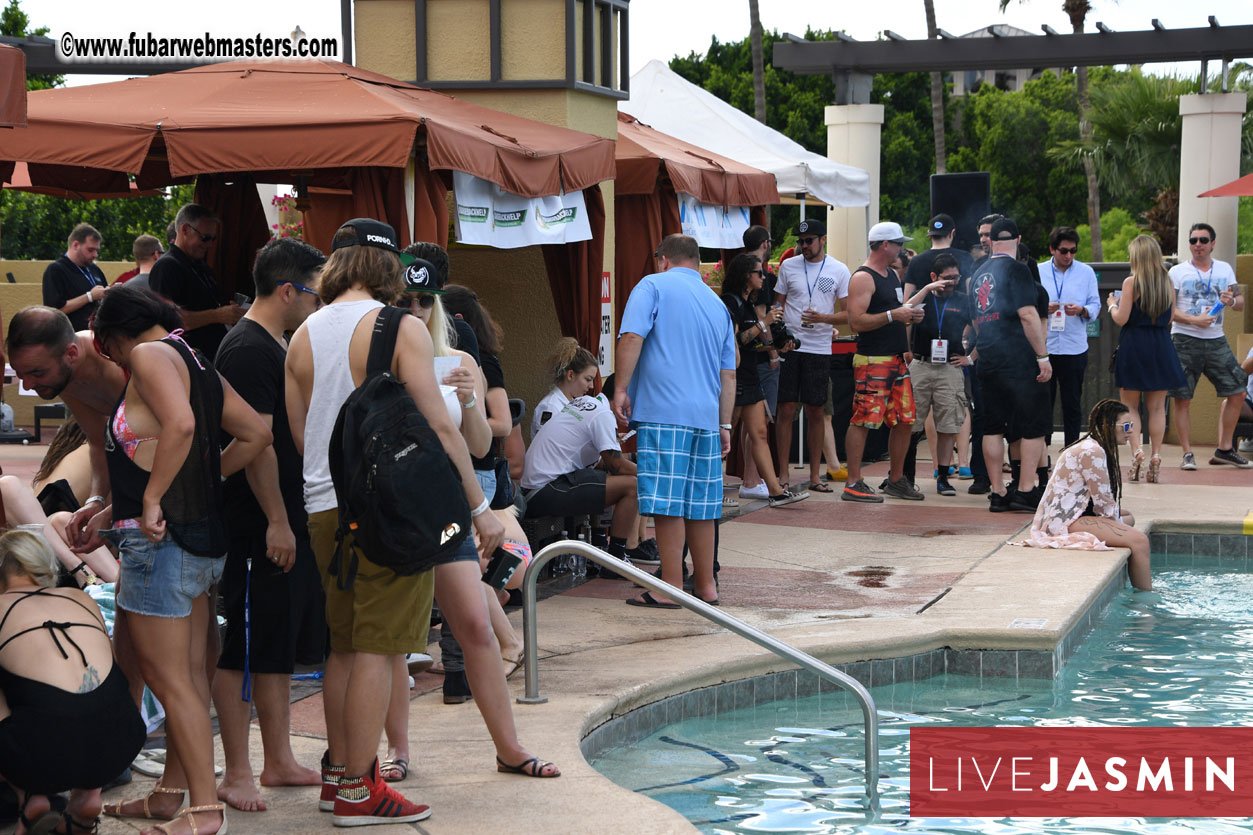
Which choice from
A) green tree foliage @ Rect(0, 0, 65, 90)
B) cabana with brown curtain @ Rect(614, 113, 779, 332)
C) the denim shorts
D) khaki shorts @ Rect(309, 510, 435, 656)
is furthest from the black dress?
green tree foliage @ Rect(0, 0, 65, 90)

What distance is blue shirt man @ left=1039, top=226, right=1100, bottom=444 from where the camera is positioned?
11.4 metres

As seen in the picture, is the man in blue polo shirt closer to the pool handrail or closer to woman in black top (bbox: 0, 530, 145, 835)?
the pool handrail

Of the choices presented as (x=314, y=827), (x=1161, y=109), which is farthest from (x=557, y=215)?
(x=1161, y=109)

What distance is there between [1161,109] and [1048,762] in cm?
3388

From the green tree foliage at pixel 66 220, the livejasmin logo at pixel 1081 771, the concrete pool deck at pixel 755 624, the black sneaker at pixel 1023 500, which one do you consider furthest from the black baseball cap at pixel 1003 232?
the green tree foliage at pixel 66 220

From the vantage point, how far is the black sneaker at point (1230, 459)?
13.1 meters

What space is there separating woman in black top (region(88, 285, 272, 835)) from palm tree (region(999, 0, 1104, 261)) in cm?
4047

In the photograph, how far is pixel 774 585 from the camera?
7883 millimetres

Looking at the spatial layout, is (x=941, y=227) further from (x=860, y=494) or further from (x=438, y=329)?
(x=438, y=329)

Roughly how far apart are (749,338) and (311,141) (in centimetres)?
402

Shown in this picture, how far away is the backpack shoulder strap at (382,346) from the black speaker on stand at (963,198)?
13.7 meters

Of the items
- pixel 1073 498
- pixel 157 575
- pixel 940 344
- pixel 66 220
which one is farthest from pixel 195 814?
pixel 66 220

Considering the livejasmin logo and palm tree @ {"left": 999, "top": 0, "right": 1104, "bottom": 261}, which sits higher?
palm tree @ {"left": 999, "top": 0, "right": 1104, "bottom": 261}

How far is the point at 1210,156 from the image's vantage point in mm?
17312
